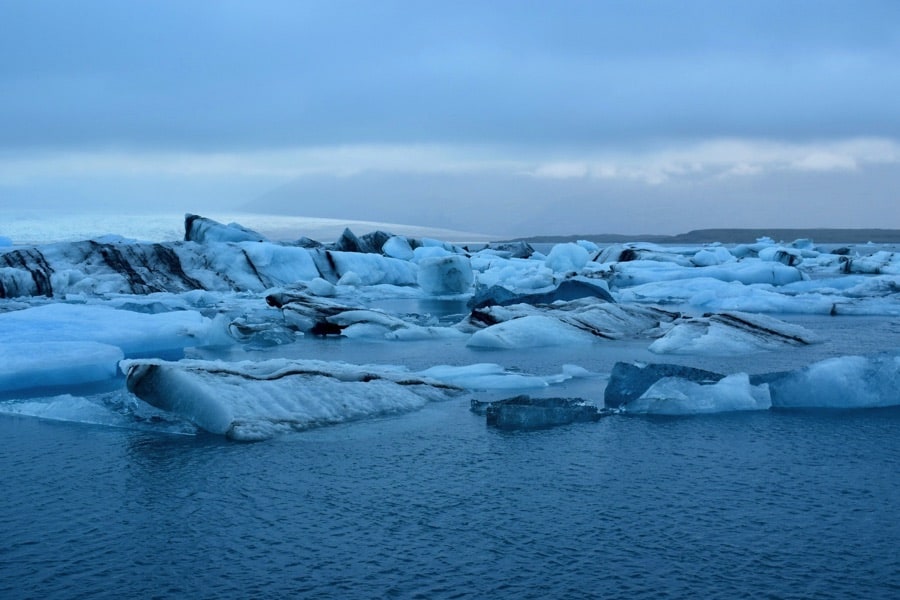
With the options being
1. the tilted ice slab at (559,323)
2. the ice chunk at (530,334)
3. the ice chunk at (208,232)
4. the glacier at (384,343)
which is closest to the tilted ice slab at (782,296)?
the glacier at (384,343)

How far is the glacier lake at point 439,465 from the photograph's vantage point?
10.8ft

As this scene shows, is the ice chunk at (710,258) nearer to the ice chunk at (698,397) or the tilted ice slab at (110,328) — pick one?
the tilted ice slab at (110,328)

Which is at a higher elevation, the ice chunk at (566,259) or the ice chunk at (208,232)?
the ice chunk at (208,232)

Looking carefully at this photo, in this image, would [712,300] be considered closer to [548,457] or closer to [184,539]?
[548,457]

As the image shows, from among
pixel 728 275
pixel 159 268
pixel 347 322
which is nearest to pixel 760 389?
pixel 347 322

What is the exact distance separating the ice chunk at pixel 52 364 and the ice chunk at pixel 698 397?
4415mm

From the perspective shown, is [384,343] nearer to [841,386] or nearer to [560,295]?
[560,295]

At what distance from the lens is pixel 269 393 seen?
5.91 m

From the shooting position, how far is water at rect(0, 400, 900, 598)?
321 cm

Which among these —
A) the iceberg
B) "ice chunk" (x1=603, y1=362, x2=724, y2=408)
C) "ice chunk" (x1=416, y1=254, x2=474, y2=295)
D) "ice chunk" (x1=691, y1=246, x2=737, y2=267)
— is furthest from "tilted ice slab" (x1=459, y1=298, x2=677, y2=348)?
"ice chunk" (x1=691, y1=246, x2=737, y2=267)

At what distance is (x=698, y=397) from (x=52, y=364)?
16.5 ft

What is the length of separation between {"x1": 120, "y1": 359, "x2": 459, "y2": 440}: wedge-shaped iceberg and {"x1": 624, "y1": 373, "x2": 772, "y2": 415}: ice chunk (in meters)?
1.57

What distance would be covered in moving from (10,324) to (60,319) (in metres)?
0.56

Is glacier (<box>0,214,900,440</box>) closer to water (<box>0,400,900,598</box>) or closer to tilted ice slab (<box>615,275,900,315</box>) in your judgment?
tilted ice slab (<box>615,275,900,315</box>)
